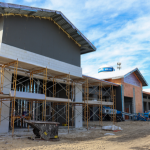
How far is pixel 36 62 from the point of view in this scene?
13.4 metres

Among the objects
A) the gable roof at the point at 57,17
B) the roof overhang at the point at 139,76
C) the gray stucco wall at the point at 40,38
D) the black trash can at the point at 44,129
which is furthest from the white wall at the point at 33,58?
the roof overhang at the point at 139,76

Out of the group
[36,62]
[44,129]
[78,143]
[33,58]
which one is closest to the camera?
[78,143]

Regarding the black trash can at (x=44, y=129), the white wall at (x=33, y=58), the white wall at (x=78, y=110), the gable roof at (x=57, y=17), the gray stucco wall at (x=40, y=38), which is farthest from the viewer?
the white wall at (x=78, y=110)

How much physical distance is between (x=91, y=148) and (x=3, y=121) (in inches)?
240

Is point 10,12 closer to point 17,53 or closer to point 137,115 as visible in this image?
point 17,53

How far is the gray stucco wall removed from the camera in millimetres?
12227

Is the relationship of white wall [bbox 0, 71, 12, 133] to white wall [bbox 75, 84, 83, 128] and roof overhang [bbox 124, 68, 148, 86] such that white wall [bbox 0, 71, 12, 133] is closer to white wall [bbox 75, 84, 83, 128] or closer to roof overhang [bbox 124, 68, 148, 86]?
white wall [bbox 75, 84, 83, 128]

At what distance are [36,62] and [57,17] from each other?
14.9 ft

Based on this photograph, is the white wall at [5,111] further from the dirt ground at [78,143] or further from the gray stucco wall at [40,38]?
the gray stucco wall at [40,38]

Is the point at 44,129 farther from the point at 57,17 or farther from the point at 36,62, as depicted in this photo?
the point at 57,17

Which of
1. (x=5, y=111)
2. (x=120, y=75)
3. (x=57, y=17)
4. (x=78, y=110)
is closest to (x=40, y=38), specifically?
(x=57, y=17)

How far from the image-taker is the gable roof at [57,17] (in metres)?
11.7

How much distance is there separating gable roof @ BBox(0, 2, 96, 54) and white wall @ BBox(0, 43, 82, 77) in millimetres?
2362

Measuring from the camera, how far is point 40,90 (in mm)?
15789
